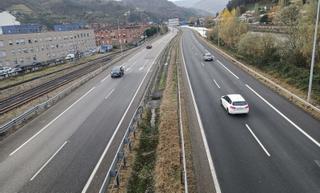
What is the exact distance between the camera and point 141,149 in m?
17.9

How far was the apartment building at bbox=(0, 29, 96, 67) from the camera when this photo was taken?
237 feet

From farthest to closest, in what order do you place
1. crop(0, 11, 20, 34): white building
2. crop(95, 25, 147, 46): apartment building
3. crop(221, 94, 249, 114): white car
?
crop(95, 25, 147, 46): apartment building, crop(0, 11, 20, 34): white building, crop(221, 94, 249, 114): white car

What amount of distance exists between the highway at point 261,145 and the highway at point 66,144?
6.09 m

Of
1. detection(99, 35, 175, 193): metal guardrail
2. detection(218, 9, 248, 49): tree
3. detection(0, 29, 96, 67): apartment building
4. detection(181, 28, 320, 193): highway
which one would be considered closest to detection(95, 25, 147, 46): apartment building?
detection(0, 29, 96, 67): apartment building

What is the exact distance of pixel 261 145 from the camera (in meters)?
16.8

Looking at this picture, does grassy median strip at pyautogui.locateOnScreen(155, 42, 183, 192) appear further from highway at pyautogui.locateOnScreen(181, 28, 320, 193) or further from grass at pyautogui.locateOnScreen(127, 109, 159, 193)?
highway at pyautogui.locateOnScreen(181, 28, 320, 193)

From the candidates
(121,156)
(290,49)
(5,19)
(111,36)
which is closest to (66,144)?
(121,156)

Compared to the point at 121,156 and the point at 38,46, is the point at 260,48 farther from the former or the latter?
the point at 38,46

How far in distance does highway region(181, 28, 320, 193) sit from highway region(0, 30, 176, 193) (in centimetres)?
609

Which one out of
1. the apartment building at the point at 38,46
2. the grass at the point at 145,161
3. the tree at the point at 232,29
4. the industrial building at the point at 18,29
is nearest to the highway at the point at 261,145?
the grass at the point at 145,161

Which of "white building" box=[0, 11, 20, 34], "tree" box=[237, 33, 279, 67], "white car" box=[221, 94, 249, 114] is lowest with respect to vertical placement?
"white car" box=[221, 94, 249, 114]

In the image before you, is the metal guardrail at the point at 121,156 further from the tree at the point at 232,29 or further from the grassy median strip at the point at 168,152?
the tree at the point at 232,29

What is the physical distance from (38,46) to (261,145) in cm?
8146

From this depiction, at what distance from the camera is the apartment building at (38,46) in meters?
72.2
